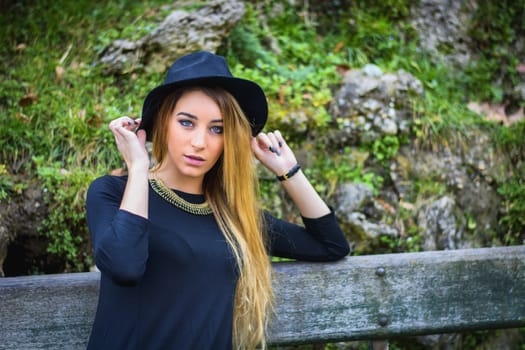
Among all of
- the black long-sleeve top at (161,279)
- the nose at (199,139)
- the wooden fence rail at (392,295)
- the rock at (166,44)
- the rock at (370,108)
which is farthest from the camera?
the rock at (166,44)

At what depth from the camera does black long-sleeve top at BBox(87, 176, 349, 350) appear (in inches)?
78.2

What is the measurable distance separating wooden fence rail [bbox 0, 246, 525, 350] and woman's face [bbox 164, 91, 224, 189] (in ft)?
2.34

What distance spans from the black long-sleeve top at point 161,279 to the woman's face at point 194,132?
0.68ft

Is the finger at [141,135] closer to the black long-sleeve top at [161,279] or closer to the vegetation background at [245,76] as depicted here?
the black long-sleeve top at [161,279]

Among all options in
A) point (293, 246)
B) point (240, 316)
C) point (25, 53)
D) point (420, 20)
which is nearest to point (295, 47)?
point (420, 20)

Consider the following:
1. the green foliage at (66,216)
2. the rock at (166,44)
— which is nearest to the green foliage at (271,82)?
the green foliage at (66,216)

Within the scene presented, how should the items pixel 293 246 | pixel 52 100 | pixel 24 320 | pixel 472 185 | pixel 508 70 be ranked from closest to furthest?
pixel 24 320 → pixel 293 246 → pixel 52 100 → pixel 472 185 → pixel 508 70

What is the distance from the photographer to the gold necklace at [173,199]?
2.35m

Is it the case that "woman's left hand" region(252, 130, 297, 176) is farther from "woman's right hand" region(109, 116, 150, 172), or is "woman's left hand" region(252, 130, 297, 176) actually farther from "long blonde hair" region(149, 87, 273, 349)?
"woman's right hand" region(109, 116, 150, 172)

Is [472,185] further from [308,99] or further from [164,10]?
[164,10]

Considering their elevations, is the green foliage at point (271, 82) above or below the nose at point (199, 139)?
below

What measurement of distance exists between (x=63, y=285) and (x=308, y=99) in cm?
245

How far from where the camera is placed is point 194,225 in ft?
7.68

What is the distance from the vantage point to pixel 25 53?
176 inches
